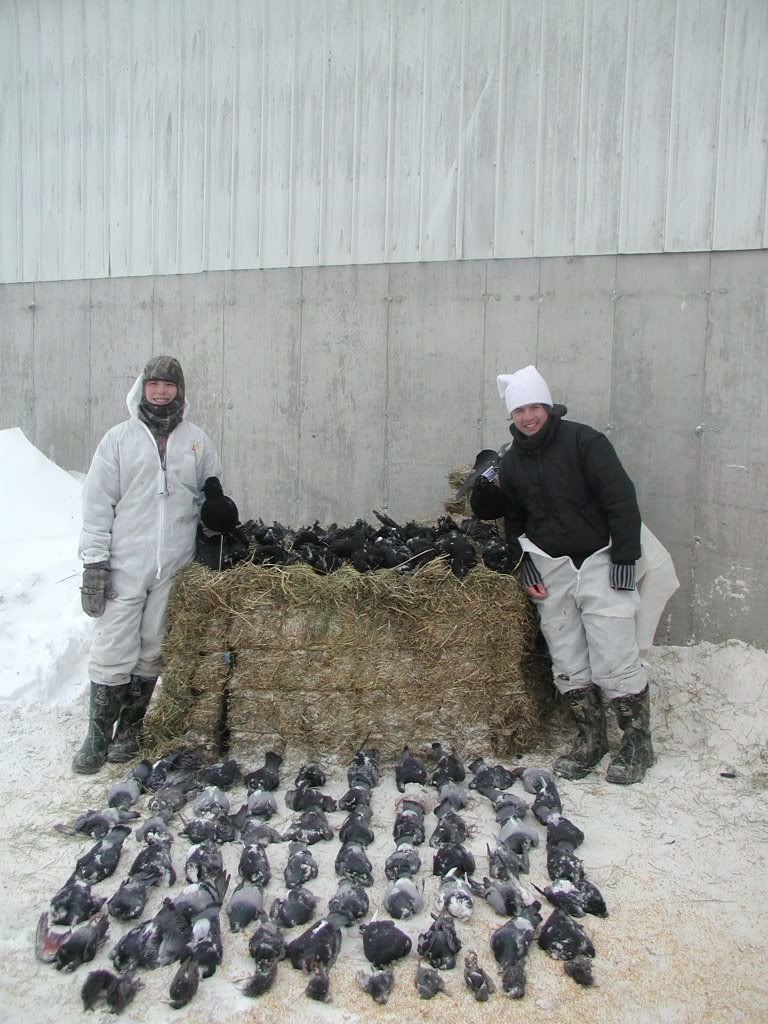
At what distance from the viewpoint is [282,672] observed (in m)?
4.82

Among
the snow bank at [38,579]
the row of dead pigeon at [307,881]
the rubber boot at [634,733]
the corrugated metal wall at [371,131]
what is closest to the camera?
the row of dead pigeon at [307,881]

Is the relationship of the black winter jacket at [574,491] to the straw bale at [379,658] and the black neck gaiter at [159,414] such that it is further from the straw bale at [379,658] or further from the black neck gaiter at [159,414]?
the black neck gaiter at [159,414]

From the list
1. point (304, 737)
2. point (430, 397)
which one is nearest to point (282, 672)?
point (304, 737)

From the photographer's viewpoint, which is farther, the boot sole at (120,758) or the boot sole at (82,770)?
the boot sole at (120,758)

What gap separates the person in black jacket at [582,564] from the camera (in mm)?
4668

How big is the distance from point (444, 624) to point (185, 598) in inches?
55.4

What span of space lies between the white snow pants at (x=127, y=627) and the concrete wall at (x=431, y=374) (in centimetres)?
200

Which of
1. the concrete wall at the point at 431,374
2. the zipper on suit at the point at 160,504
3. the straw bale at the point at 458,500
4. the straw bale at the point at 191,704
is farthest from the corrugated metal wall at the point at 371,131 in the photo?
the straw bale at the point at 191,704

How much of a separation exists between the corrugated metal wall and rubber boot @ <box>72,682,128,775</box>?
3.48m

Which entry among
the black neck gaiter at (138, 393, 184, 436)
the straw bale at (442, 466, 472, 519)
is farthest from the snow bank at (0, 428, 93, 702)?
the straw bale at (442, 466, 472, 519)

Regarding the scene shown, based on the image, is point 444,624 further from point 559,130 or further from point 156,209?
point 156,209

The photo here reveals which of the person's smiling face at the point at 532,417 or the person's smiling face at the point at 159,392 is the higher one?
the person's smiling face at the point at 159,392

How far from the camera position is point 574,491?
474 centimetres

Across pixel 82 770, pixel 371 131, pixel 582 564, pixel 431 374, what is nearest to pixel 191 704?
pixel 82 770
